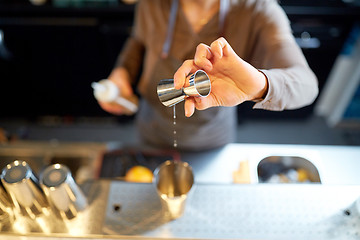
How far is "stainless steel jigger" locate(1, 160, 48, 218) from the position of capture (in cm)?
66

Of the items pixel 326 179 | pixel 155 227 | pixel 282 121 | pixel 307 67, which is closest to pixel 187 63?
pixel 307 67

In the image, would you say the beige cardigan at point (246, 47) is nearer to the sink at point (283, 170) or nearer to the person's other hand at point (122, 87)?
the person's other hand at point (122, 87)

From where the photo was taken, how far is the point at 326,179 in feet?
2.57

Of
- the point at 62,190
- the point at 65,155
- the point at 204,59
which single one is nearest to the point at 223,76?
the point at 204,59

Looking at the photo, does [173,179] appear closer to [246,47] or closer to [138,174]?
[246,47]

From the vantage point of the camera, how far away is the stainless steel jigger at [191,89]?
483mm

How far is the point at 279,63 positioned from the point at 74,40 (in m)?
1.81

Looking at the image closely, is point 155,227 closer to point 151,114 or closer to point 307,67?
point 307,67

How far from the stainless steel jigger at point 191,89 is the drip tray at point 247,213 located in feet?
1.17

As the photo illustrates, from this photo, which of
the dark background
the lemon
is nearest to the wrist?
the lemon

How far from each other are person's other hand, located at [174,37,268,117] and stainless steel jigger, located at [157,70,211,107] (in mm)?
11

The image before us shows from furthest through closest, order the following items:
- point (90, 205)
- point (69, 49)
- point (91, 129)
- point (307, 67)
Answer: point (91, 129), point (69, 49), point (90, 205), point (307, 67)

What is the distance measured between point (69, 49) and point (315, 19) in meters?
1.77

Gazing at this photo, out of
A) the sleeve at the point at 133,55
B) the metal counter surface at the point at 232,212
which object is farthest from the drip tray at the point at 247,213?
the sleeve at the point at 133,55
